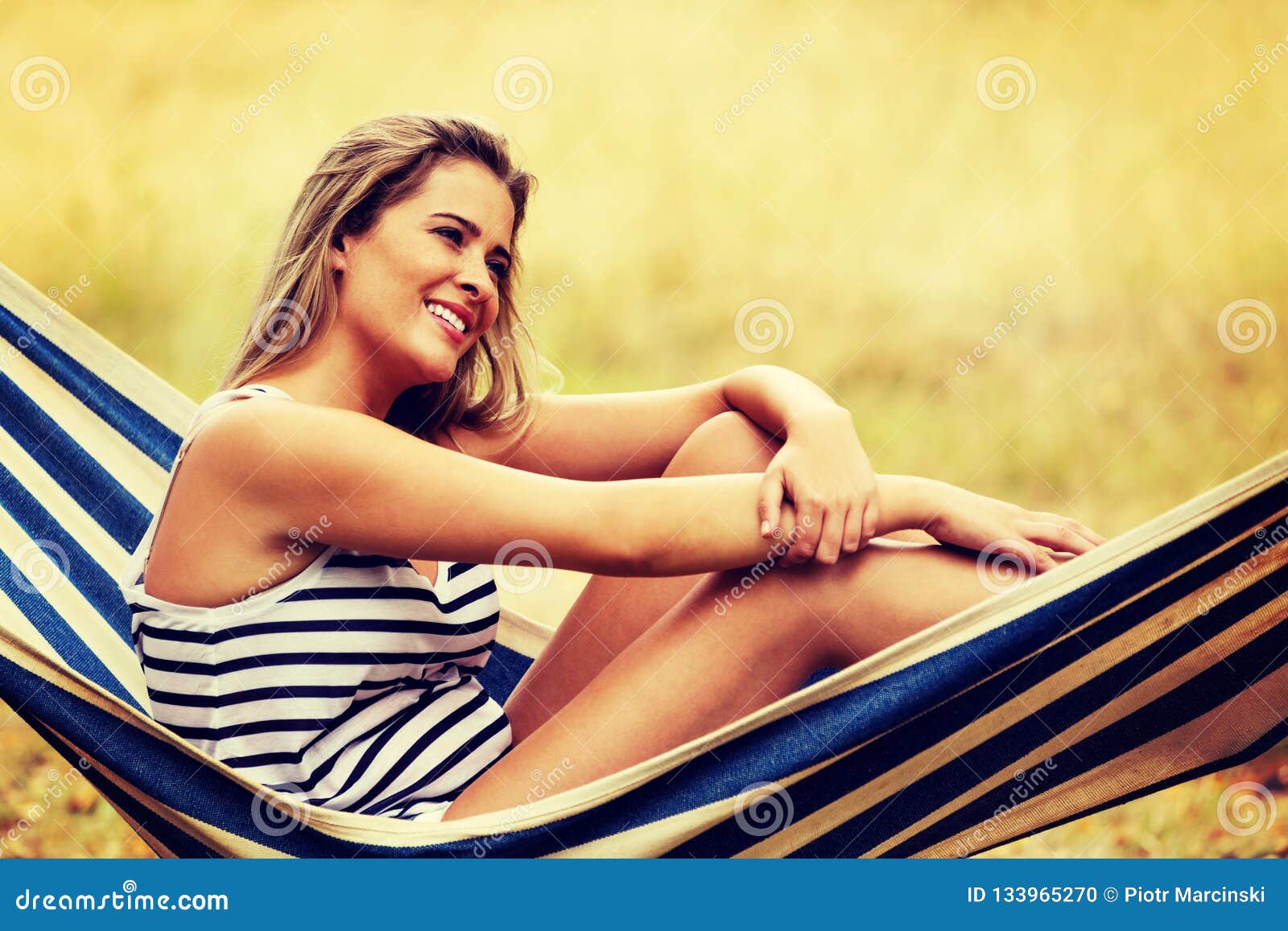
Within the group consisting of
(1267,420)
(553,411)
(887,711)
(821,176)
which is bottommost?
(887,711)

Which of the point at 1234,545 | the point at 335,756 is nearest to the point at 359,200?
the point at 335,756

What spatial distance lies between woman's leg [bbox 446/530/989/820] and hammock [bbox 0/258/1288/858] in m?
0.04

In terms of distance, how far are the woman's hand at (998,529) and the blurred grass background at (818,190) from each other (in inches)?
109

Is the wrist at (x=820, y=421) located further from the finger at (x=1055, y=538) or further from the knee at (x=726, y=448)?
the finger at (x=1055, y=538)

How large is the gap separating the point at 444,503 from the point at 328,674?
0.20 metres

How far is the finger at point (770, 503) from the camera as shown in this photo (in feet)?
3.78

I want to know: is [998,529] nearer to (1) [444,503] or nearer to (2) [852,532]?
(2) [852,532]

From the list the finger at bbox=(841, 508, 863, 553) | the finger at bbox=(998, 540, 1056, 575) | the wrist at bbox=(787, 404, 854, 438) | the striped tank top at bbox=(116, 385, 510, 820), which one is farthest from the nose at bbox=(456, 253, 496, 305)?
the finger at bbox=(998, 540, 1056, 575)

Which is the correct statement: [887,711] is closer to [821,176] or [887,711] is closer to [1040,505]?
[1040,505]

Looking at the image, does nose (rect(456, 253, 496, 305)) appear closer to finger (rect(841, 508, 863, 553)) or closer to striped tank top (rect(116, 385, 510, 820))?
striped tank top (rect(116, 385, 510, 820))

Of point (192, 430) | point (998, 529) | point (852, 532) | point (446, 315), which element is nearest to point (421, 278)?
point (446, 315)

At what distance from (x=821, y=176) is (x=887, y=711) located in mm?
3550

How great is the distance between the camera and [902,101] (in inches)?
173

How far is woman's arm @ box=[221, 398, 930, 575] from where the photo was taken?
1.12 m
